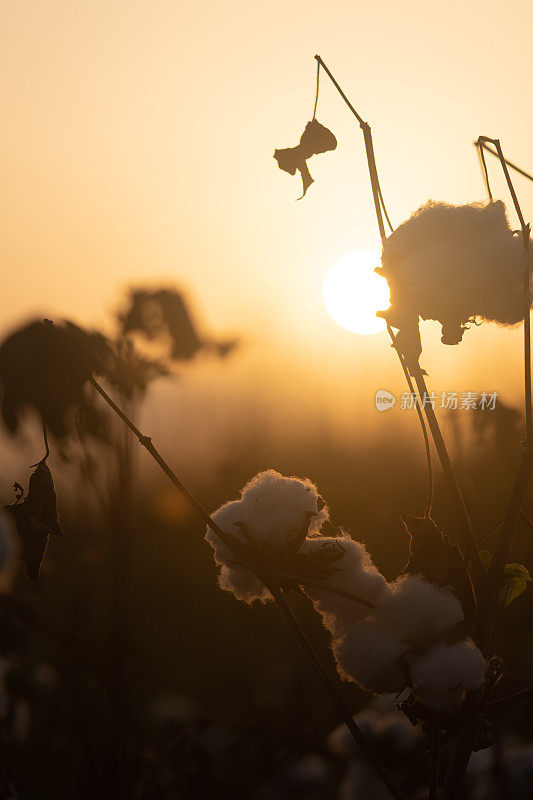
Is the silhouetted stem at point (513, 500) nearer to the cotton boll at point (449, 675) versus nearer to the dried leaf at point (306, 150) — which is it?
the cotton boll at point (449, 675)

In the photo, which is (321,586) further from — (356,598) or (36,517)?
(36,517)

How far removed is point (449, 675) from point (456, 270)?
655 mm

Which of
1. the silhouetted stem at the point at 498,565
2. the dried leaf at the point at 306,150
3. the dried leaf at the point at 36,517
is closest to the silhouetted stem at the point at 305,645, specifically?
the silhouetted stem at the point at 498,565

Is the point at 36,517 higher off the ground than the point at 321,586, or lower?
higher

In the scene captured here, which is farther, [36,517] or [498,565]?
[36,517]

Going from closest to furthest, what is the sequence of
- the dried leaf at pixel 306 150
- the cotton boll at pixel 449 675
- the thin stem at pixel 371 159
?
the cotton boll at pixel 449 675 < the thin stem at pixel 371 159 < the dried leaf at pixel 306 150

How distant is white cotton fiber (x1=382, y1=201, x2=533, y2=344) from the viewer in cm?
115

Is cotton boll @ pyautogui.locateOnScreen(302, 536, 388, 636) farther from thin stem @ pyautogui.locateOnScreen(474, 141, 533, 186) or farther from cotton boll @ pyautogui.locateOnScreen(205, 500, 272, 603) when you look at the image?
thin stem @ pyautogui.locateOnScreen(474, 141, 533, 186)

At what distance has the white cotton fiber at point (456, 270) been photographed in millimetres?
1150

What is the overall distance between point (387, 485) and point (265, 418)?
3.41 m

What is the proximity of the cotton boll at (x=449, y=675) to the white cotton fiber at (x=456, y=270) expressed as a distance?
1.70 ft

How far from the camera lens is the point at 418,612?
1.06 metres

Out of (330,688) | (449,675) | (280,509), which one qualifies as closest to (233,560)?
(280,509)

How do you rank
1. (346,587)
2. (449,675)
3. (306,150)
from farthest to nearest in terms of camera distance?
(306,150) → (346,587) → (449,675)
